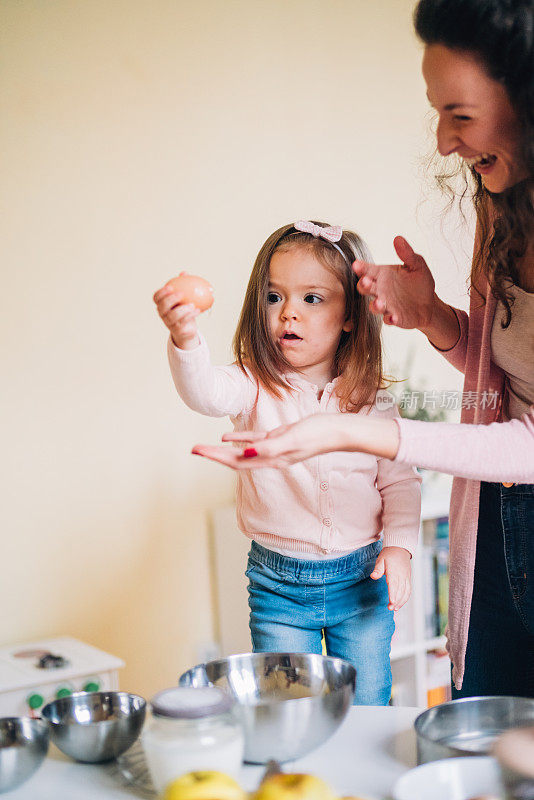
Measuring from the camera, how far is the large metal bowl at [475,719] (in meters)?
0.88

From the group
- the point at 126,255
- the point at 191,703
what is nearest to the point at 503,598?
the point at 191,703

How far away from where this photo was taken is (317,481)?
60.1 inches

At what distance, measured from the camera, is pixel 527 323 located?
115 centimetres

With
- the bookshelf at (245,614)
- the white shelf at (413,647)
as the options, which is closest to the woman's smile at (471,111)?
the bookshelf at (245,614)

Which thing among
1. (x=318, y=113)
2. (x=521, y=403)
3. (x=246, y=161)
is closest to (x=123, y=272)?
(x=246, y=161)

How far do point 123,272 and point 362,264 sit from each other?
1.13 m

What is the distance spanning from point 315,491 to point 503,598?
42 cm

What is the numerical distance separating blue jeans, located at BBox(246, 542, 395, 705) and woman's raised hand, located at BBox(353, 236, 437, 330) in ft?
1.54

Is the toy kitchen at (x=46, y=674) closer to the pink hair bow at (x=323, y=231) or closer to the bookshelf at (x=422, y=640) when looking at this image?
the bookshelf at (x=422, y=640)

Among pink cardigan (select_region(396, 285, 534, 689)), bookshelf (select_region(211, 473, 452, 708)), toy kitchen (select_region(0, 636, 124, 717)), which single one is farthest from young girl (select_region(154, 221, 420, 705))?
bookshelf (select_region(211, 473, 452, 708))

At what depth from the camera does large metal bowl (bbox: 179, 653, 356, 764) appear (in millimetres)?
827

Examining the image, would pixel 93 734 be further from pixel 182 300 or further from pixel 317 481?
pixel 317 481

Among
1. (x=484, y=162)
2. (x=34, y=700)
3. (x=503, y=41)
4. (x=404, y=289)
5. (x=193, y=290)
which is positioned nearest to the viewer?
(x=503, y=41)

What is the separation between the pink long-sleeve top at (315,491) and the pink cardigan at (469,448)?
0.21 meters
